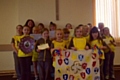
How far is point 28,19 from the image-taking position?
575 centimetres

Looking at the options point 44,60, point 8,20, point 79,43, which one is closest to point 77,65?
point 79,43

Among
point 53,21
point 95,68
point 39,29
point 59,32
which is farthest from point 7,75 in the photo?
point 95,68

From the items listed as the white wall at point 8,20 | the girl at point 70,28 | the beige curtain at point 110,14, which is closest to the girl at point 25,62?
the girl at point 70,28

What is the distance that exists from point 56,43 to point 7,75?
2.23 m

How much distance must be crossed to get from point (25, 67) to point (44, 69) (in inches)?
20.6

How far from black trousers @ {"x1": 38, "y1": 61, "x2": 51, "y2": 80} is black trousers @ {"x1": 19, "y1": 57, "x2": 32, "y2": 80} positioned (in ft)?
1.31

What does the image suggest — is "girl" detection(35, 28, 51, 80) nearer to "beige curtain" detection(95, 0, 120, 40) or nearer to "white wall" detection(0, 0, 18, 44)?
"white wall" detection(0, 0, 18, 44)

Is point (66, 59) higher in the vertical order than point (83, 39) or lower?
lower

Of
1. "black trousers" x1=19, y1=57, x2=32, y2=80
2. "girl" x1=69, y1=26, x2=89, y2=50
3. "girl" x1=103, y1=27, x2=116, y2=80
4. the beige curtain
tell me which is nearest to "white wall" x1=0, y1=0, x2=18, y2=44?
"black trousers" x1=19, y1=57, x2=32, y2=80

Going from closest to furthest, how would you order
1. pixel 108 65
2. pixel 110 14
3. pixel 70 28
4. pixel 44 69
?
pixel 44 69, pixel 108 65, pixel 70 28, pixel 110 14

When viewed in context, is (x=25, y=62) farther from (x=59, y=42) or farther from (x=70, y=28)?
(x=70, y=28)

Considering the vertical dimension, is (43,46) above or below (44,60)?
above

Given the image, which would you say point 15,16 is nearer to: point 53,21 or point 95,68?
point 53,21

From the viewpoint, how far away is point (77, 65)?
4.00 m
